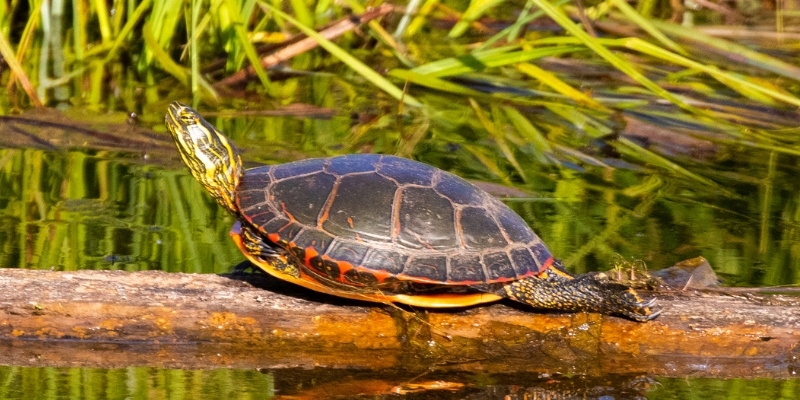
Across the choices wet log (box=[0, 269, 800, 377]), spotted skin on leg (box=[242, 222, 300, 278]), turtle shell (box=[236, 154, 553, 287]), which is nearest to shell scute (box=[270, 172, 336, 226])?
turtle shell (box=[236, 154, 553, 287])

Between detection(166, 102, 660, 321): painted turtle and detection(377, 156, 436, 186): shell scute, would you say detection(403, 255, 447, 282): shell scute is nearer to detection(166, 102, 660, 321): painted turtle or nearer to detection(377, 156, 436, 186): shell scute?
detection(166, 102, 660, 321): painted turtle

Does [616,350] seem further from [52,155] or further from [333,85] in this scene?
[333,85]

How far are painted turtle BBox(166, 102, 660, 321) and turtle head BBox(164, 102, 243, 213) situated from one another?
123 mm

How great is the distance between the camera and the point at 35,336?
9.45 feet

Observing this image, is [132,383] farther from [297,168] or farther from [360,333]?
[297,168]

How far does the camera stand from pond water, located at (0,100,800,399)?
2.71 meters

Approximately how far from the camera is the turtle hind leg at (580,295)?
285 cm

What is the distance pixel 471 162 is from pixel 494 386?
267 centimetres

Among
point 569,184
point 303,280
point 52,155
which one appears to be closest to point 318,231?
point 303,280

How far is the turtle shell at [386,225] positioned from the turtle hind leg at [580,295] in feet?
0.18

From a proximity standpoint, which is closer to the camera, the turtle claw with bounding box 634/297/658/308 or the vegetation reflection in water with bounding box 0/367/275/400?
the vegetation reflection in water with bounding box 0/367/275/400

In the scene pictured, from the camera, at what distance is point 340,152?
532 centimetres

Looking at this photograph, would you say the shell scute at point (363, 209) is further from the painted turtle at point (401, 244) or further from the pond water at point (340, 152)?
the pond water at point (340, 152)

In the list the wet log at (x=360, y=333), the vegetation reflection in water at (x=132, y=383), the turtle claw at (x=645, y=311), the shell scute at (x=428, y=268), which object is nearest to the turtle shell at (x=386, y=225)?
the shell scute at (x=428, y=268)
